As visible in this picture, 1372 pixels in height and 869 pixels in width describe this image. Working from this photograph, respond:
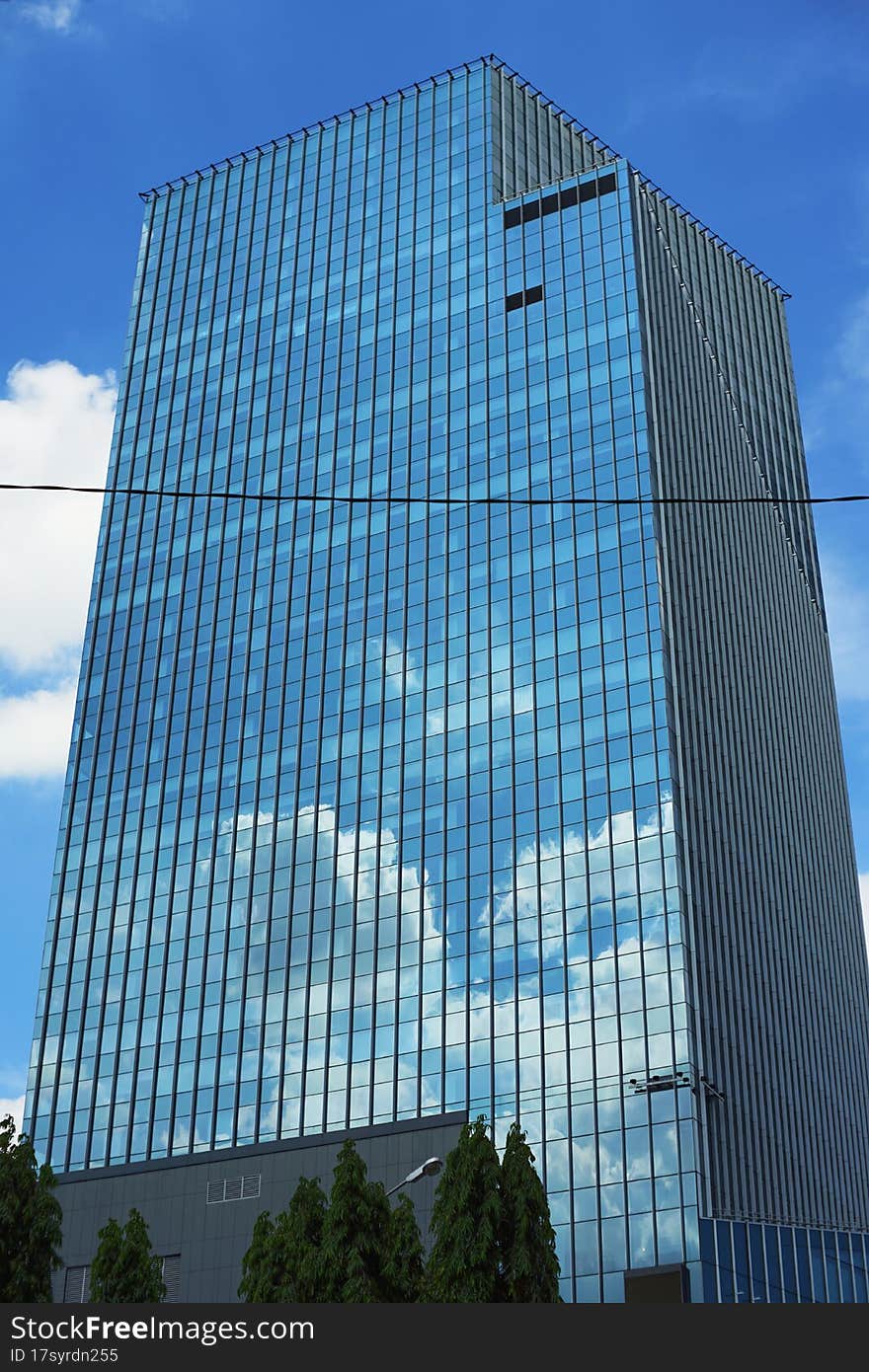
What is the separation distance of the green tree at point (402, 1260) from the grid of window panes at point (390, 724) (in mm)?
33041

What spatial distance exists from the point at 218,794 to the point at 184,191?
191ft

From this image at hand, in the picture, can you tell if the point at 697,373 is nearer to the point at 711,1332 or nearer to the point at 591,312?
the point at 591,312

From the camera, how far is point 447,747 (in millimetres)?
91312

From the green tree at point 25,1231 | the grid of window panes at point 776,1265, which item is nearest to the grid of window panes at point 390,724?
the grid of window panes at point 776,1265

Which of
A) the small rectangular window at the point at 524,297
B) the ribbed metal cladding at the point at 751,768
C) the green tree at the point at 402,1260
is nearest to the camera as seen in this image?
the green tree at the point at 402,1260

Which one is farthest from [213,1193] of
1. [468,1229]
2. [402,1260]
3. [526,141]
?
[526,141]

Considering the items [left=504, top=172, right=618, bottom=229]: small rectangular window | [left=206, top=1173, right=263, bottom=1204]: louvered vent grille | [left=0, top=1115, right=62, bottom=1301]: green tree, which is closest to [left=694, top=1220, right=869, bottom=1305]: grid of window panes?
[left=206, top=1173, right=263, bottom=1204]: louvered vent grille

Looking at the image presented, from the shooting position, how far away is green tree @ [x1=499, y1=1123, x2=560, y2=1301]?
3881cm

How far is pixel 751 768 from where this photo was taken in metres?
100

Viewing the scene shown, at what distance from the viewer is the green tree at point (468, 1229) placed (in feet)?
127

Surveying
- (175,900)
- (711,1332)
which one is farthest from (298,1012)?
(711,1332)

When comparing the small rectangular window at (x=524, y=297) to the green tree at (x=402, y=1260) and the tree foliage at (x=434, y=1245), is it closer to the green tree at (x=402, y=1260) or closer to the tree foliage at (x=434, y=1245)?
the tree foliage at (x=434, y=1245)

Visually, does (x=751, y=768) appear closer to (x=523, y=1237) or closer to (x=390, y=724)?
(x=390, y=724)

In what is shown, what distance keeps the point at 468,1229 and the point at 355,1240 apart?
323cm
